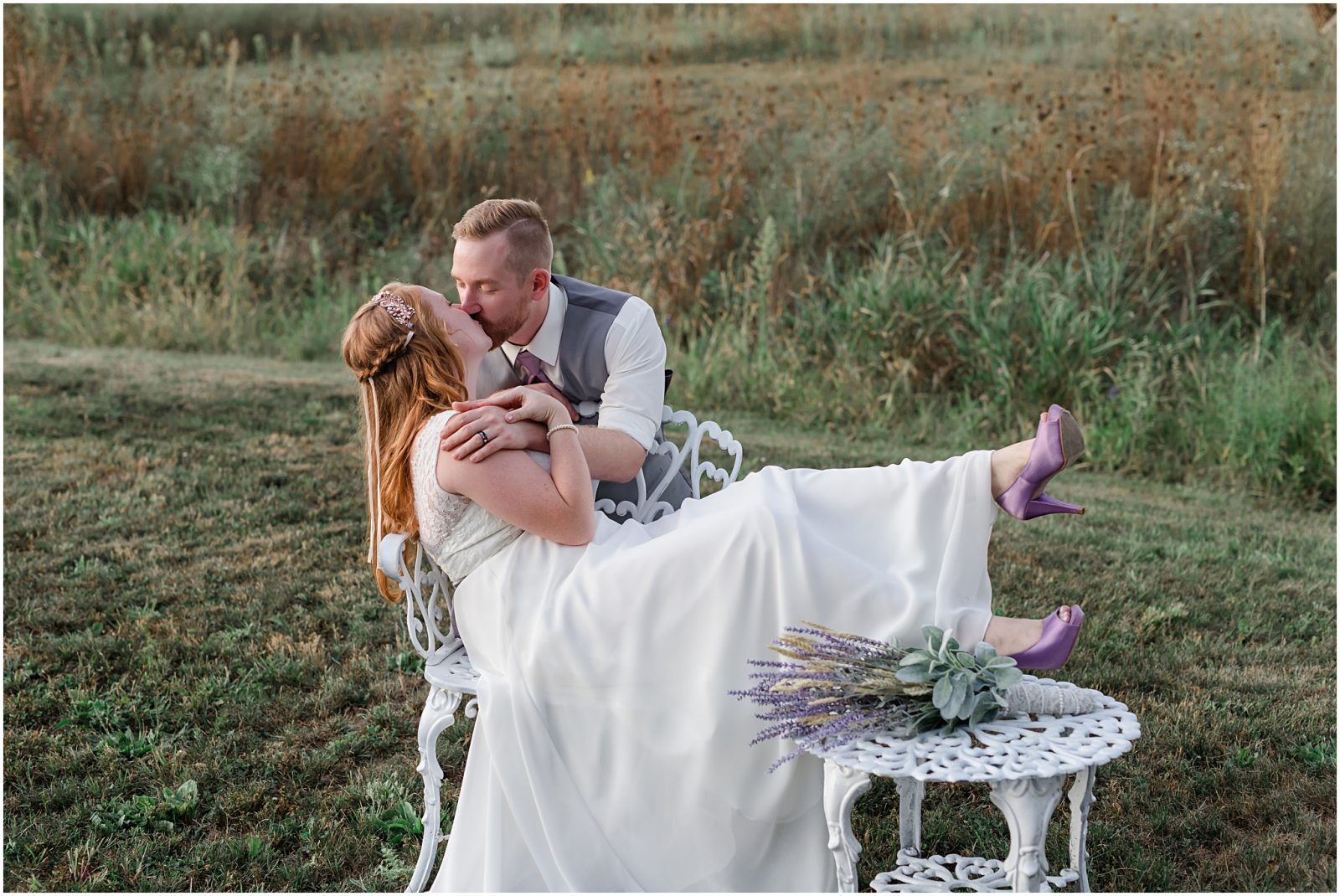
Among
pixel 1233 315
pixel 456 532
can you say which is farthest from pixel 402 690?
pixel 1233 315

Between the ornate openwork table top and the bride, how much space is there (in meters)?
0.15

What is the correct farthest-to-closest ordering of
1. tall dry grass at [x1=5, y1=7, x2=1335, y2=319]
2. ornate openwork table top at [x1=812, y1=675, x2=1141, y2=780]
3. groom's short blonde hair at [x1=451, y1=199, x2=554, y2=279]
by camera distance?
tall dry grass at [x1=5, y1=7, x2=1335, y2=319] → groom's short blonde hair at [x1=451, y1=199, x2=554, y2=279] → ornate openwork table top at [x1=812, y1=675, x2=1141, y2=780]

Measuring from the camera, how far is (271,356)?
7.95 meters

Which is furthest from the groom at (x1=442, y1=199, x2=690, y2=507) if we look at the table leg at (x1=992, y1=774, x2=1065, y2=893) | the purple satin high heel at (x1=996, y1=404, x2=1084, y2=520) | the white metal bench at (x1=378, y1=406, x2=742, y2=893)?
the table leg at (x1=992, y1=774, x2=1065, y2=893)

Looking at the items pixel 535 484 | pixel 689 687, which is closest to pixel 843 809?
pixel 689 687

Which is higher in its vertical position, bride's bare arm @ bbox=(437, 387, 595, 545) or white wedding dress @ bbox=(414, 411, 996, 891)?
bride's bare arm @ bbox=(437, 387, 595, 545)

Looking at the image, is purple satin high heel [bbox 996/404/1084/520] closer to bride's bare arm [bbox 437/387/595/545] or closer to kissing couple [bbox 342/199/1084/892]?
kissing couple [bbox 342/199/1084/892]

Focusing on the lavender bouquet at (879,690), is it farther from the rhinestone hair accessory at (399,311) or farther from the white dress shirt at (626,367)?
the rhinestone hair accessory at (399,311)

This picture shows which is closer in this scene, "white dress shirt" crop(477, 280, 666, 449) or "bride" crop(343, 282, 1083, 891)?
"bride" crop(343, 282, 1083, 891)

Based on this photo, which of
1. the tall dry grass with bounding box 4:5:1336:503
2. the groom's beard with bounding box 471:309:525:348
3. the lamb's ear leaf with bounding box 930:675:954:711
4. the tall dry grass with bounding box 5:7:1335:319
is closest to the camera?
the lamb's ear leaf with bounding box 930:675:954:711

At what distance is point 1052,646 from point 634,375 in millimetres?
1136

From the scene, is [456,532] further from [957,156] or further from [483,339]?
[957,156]

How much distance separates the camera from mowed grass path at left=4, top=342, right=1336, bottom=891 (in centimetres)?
307

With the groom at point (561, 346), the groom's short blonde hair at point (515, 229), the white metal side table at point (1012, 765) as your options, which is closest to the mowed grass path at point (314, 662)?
the white metal side table at point (1012, 765)
